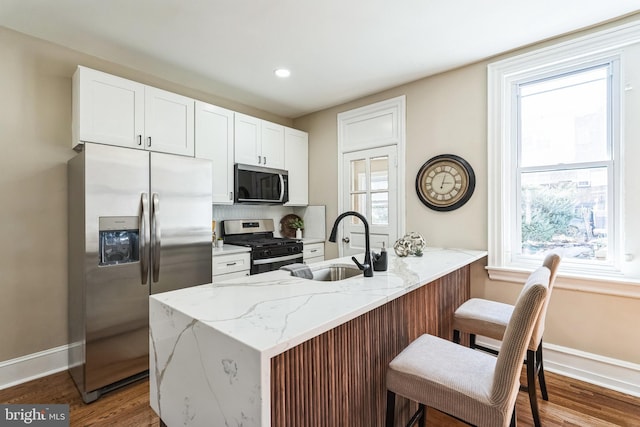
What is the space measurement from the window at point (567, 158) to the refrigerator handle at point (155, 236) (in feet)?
9.18

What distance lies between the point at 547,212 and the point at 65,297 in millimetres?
4082

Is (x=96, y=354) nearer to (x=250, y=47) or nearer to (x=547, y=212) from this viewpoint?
(x=250, y=47)

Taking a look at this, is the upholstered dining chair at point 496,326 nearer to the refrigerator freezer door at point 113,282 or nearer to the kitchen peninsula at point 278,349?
the kitchen peninsula at point 278,349

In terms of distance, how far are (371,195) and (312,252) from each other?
1055 millimetres

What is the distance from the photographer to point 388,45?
8.18 feet

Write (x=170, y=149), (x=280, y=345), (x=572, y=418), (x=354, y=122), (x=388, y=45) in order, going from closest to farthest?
(x=280, y=345) → (x=572, y=418) → (x=388, y=45) → (x=170, y=149) → (x=354, y=122)

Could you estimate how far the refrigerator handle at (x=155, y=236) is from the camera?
235 cm

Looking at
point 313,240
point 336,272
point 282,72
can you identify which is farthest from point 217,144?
point 336,272

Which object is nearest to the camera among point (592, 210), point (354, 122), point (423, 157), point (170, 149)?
point (592, 210)

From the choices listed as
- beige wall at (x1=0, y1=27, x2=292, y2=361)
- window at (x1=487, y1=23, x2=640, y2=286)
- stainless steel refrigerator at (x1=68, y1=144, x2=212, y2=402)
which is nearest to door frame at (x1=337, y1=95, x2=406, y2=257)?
window at (x1=487, y1=23, x2=640, y2=286)

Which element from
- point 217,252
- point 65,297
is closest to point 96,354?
point 65,297

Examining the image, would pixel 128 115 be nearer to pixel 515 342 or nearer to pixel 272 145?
pixel 272 145

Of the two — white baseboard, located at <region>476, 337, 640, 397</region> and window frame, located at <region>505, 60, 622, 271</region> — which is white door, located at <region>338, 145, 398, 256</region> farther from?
white baseboard, located at <region>476, 337, 640, 397</region>

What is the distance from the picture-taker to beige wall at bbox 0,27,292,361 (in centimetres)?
227
